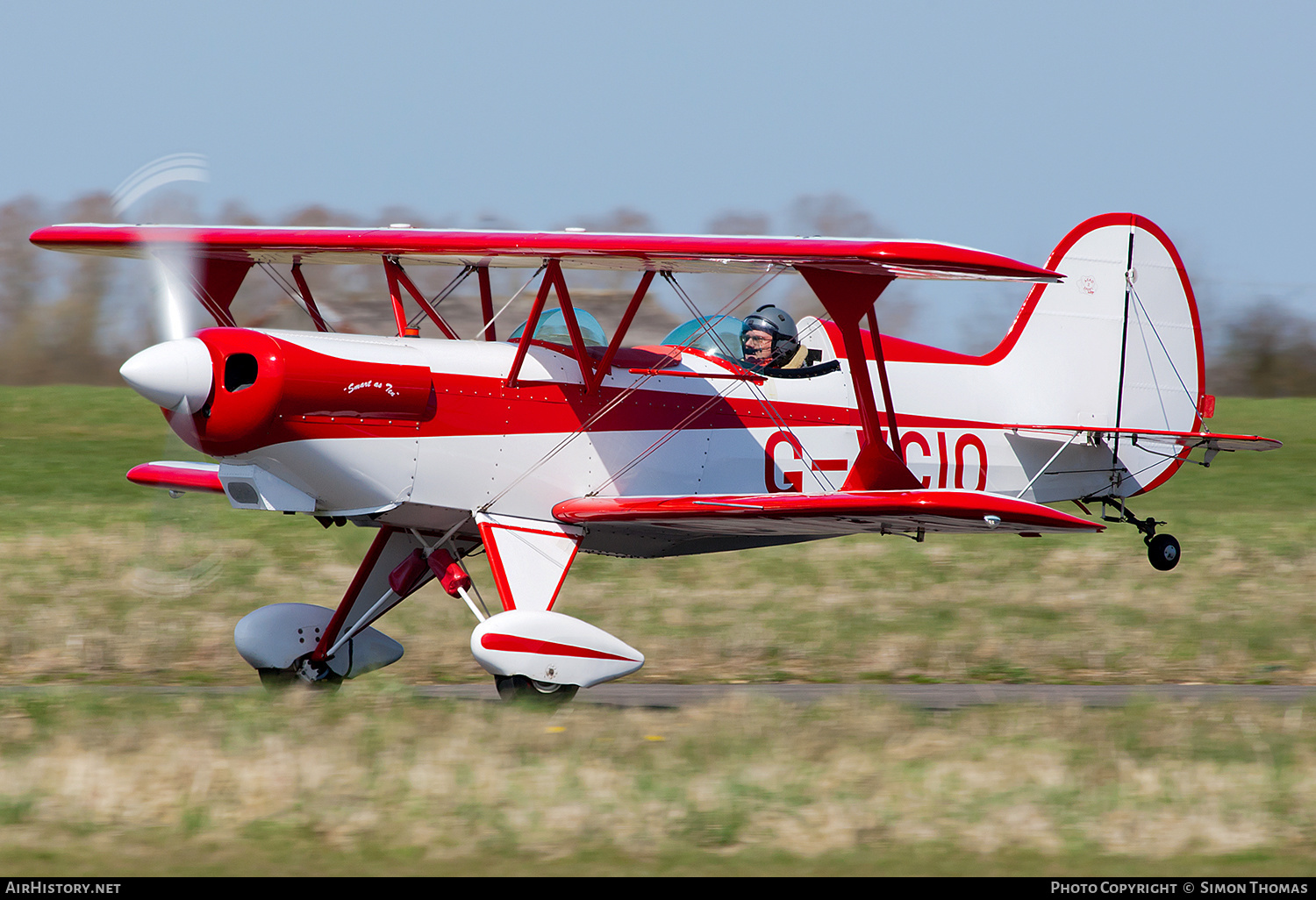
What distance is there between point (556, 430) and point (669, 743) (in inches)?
99.1

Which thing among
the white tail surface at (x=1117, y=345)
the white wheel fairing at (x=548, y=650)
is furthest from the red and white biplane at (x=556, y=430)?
the white tail surface at (x=1117, y=345)

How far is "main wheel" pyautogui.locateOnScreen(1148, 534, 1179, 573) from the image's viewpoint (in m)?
11.8

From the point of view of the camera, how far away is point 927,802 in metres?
6.71

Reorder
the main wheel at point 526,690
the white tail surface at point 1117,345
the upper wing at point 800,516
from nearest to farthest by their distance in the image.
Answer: the upper wing at point 800,516 → the main wheel at point 526,690 → the white tail surface at point 1117,345

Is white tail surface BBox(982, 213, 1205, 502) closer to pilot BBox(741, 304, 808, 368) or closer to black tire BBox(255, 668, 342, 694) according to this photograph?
pilot BBox(741, 304, 808, 368)

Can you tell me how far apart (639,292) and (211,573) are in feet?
11.1

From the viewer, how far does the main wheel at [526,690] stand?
28.9ft

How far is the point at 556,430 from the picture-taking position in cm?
964

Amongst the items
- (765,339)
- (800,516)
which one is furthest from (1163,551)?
(800,516)

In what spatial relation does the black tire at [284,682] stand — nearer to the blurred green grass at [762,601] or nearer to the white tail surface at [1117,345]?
the blurred green grass at [762,601]

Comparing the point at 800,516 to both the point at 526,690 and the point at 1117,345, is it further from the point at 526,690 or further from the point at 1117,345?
the point at 1117,345

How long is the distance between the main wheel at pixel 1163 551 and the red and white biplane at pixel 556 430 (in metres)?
0.03
